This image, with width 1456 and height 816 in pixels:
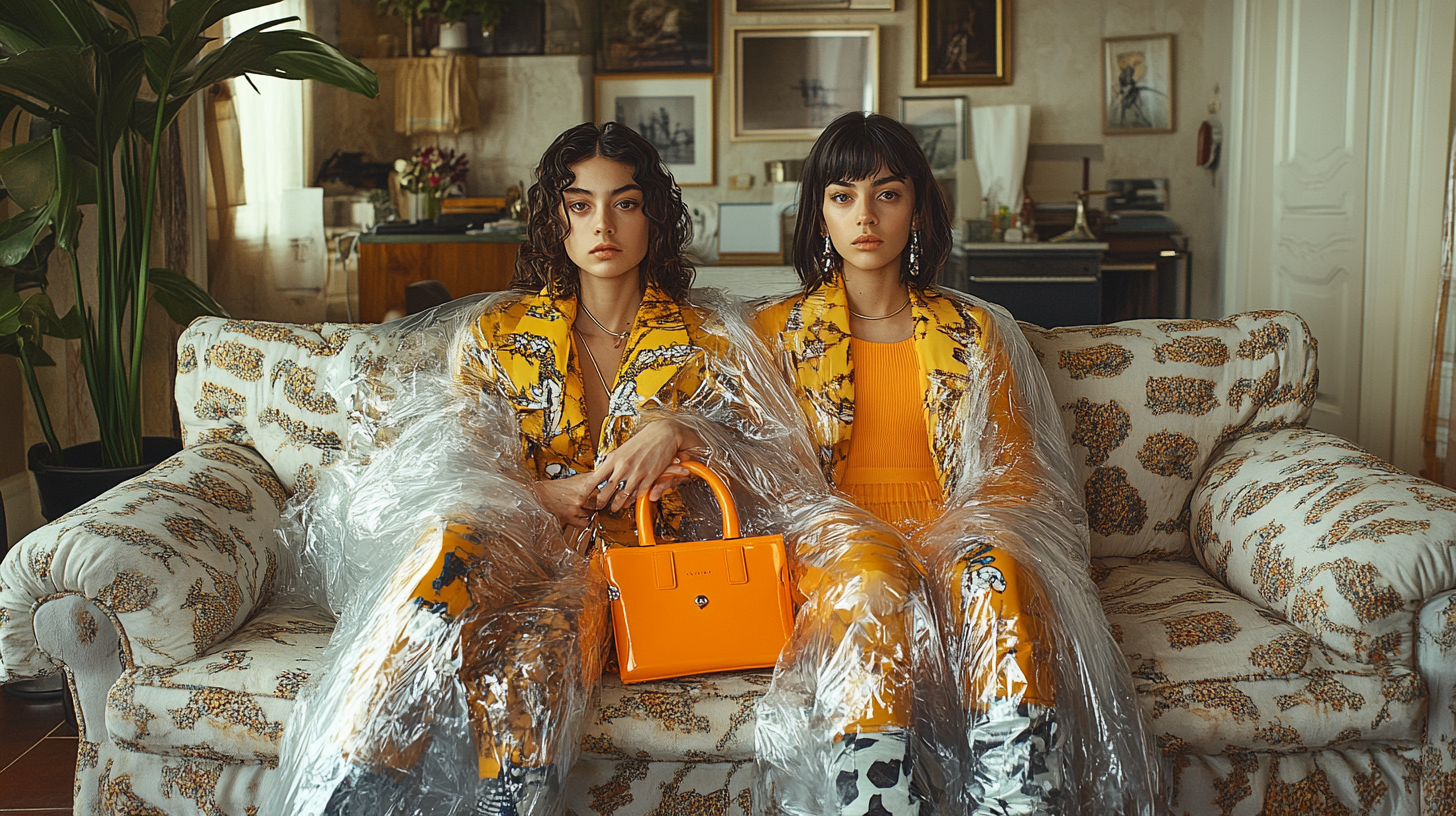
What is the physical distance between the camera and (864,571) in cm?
139

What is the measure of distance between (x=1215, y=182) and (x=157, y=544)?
5.13 metres

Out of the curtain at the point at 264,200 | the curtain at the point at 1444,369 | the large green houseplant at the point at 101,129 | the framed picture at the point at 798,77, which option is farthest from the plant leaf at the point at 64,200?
the framed picture at the point at 798,77

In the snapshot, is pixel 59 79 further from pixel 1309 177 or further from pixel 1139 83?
pixel 1139 83

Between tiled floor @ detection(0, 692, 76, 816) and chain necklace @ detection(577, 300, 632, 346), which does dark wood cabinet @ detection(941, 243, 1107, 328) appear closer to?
chain necklace @ detection(577, 300, 632, 346)

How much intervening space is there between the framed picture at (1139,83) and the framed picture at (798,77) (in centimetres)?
115

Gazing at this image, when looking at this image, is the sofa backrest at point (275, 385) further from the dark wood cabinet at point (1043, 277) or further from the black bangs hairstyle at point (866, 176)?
the dark wood cabinet at point (1043, 277)

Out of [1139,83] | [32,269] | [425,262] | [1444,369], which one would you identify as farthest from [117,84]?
[1139,83]

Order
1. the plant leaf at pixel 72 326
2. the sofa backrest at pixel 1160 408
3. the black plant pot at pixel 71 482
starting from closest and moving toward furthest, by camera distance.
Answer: the sofa backrest at pixel 1160 408 → the black plant pot at pixel 71 482 → the plant leaf at pixel 72 326

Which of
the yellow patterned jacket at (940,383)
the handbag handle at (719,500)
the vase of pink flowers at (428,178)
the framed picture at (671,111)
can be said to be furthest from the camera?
the framed picture at (671,111)

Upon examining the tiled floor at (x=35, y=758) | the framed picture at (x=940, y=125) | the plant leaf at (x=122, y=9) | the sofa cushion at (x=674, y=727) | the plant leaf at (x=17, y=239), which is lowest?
the tiled floor at (x=35, y=758)

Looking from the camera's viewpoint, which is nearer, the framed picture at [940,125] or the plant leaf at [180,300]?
the plant leaf at [180,300]

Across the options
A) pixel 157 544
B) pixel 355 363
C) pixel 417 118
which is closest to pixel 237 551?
pixel 157 544

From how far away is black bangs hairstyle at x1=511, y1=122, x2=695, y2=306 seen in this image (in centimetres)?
174

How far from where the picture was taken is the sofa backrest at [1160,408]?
1958 mm
